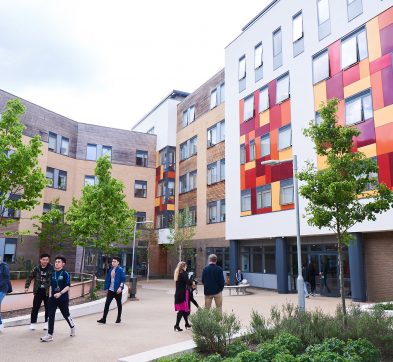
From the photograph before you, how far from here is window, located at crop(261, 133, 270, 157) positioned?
26572 millimetres

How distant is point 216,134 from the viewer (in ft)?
113

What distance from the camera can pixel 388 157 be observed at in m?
18.6

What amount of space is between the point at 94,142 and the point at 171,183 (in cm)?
868

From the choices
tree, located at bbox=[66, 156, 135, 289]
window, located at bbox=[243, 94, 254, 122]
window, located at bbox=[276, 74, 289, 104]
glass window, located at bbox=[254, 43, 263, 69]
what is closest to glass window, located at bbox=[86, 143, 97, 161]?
tree, located at bbox=[66, 156, 135, 289]

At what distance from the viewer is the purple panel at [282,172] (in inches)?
963

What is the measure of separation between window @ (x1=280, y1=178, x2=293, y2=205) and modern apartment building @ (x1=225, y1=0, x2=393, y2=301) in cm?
6

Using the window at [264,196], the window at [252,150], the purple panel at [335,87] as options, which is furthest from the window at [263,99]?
the purple panel at [335,87]

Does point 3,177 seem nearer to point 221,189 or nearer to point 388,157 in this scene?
point 388,157

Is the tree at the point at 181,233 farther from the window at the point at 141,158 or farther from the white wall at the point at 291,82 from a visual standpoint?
the window at the point at 141,158

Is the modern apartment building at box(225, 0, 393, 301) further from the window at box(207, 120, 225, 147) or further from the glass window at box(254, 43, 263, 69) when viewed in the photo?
the window at box(207, 120, 225, 147)

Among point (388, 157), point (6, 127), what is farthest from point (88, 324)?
point (388, 157)

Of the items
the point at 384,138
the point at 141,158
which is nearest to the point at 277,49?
the point at 384,138

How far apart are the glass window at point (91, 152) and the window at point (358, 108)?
88.3 ft

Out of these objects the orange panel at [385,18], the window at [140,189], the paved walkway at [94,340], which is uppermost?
the orange panel at [385,18]
